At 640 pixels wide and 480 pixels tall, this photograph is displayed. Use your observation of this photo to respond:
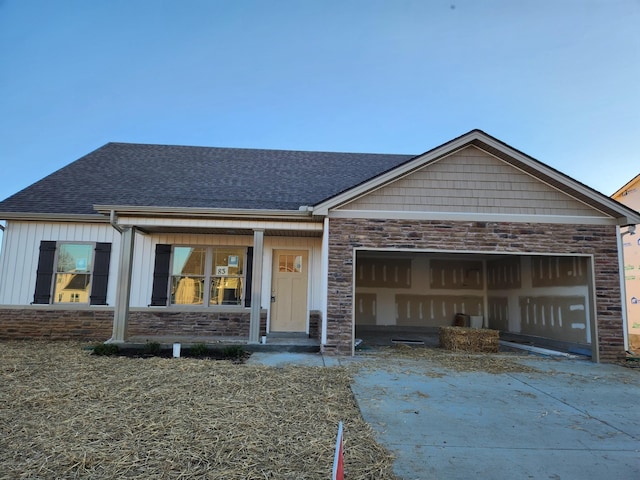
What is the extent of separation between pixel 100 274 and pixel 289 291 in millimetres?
4642

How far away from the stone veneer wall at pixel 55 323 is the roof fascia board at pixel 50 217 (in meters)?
2.15

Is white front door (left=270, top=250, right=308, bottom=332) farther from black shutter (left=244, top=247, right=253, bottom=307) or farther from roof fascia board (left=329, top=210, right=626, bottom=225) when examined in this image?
roof fascia board (left=329, top=210, right=626, bottom=225)

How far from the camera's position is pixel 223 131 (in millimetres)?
19859

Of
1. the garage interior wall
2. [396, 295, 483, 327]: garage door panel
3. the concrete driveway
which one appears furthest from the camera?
[396, 295, 483, 327]: garage door panel

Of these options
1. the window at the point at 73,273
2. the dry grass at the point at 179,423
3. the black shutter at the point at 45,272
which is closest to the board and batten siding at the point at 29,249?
the black shutter at the point at 45,272

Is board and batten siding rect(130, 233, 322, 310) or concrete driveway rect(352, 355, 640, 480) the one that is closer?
concrete driveway rect(352, 355, 640, 480)

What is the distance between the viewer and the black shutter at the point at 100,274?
941 cm

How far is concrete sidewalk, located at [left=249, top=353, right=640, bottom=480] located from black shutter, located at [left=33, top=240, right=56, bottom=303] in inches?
243

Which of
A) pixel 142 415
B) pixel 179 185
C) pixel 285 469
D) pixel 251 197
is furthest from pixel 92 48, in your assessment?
pixel 285 469

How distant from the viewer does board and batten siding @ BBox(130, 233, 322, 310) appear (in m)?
9.59

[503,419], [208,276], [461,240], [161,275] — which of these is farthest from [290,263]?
[503,419]

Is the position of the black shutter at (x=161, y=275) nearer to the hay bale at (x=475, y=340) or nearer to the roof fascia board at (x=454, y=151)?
the roof fascia board at (x=454, y=151)

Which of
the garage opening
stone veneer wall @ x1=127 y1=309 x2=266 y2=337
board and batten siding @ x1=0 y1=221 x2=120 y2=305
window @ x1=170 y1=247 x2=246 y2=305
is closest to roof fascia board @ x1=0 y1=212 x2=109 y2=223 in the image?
board and batten siding @ x1=0 y1=221 x2=120 y2=305

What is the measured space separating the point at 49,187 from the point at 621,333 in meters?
14.0
